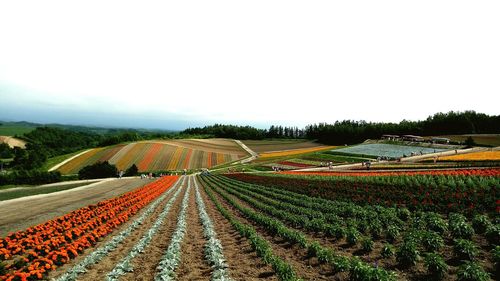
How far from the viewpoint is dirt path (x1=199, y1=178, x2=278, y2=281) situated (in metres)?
11.1

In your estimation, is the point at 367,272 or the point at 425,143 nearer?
the point at 367,272

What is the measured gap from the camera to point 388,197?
23.4 metres

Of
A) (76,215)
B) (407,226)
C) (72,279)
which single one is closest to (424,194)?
(407,226)

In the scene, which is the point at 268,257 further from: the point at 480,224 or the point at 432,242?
the point at 480,224

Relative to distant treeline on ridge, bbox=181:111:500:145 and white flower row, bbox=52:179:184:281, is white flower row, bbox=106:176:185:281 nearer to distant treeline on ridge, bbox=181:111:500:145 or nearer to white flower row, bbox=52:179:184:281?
white flower row, bbox=52:179:184:281

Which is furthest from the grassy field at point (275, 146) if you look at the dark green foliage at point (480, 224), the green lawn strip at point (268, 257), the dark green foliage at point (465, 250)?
the dark green foliage at point (465, 250)

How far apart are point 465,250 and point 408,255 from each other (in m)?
1.86

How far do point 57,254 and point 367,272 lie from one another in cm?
1152

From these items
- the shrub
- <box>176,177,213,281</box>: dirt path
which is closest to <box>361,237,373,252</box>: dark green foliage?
the shrub

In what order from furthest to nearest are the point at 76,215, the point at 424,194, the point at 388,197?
the point at 388,197, the point at 424,194, the point at 76,215

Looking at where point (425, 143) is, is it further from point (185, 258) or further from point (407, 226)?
point (185, 258)

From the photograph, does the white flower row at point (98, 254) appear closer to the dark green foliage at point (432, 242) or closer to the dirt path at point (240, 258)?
the dirt path at point (240, 258)

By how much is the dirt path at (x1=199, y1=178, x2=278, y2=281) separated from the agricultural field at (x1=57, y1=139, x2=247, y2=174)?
71.8 m

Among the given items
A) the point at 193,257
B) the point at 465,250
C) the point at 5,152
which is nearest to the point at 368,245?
the point at 465,250
